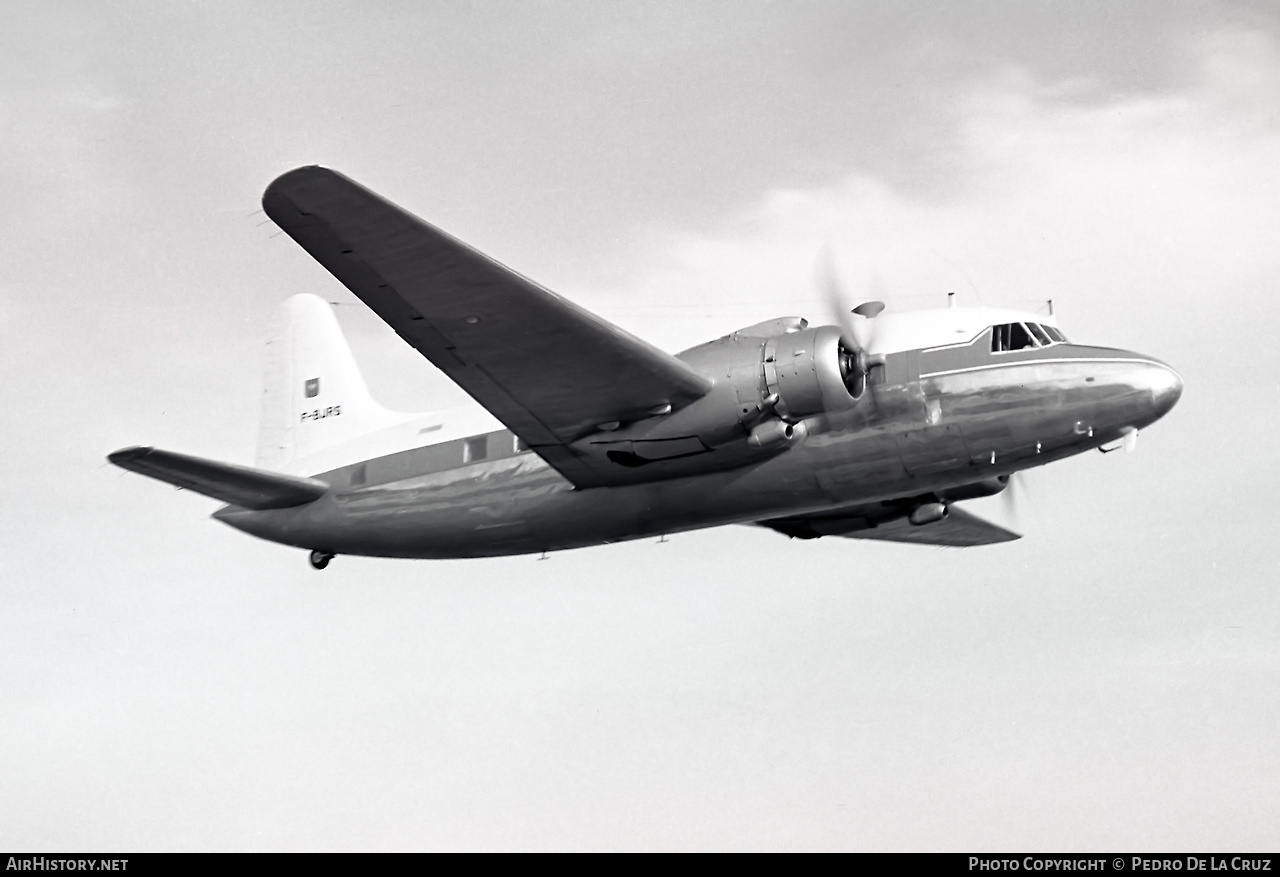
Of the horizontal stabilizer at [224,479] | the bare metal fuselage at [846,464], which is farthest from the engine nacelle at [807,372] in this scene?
the horizontal stabilizer at [224,479]

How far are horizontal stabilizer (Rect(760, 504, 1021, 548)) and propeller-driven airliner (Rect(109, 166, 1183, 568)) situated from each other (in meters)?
1.31

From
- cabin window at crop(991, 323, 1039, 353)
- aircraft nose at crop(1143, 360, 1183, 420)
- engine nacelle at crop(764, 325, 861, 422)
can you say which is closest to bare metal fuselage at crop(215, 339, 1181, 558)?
aircraft nose at crop(1143, 360, 1183, 420)

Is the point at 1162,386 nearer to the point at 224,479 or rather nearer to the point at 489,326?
the point at 489,326

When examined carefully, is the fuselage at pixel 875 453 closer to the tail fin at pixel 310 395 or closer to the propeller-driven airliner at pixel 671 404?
the propeller-driven airliner at pixel 671 404

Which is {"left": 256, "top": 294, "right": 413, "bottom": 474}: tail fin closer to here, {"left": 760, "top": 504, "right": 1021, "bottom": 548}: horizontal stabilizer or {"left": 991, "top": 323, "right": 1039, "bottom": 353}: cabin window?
{"left": 760, "top": 504, "right": 1021, "bottom": 548}: horizontal stabilizer

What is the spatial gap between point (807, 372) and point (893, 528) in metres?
6.11

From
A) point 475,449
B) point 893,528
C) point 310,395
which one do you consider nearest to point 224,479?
point 475,449

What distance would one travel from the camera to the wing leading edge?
1447 cm

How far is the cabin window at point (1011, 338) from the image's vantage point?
671 inches

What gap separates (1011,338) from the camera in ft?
56.1

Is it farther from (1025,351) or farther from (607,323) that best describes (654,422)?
(1025,351)

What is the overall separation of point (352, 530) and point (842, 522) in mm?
7624

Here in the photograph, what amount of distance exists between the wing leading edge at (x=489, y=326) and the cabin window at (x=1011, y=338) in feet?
12.3
